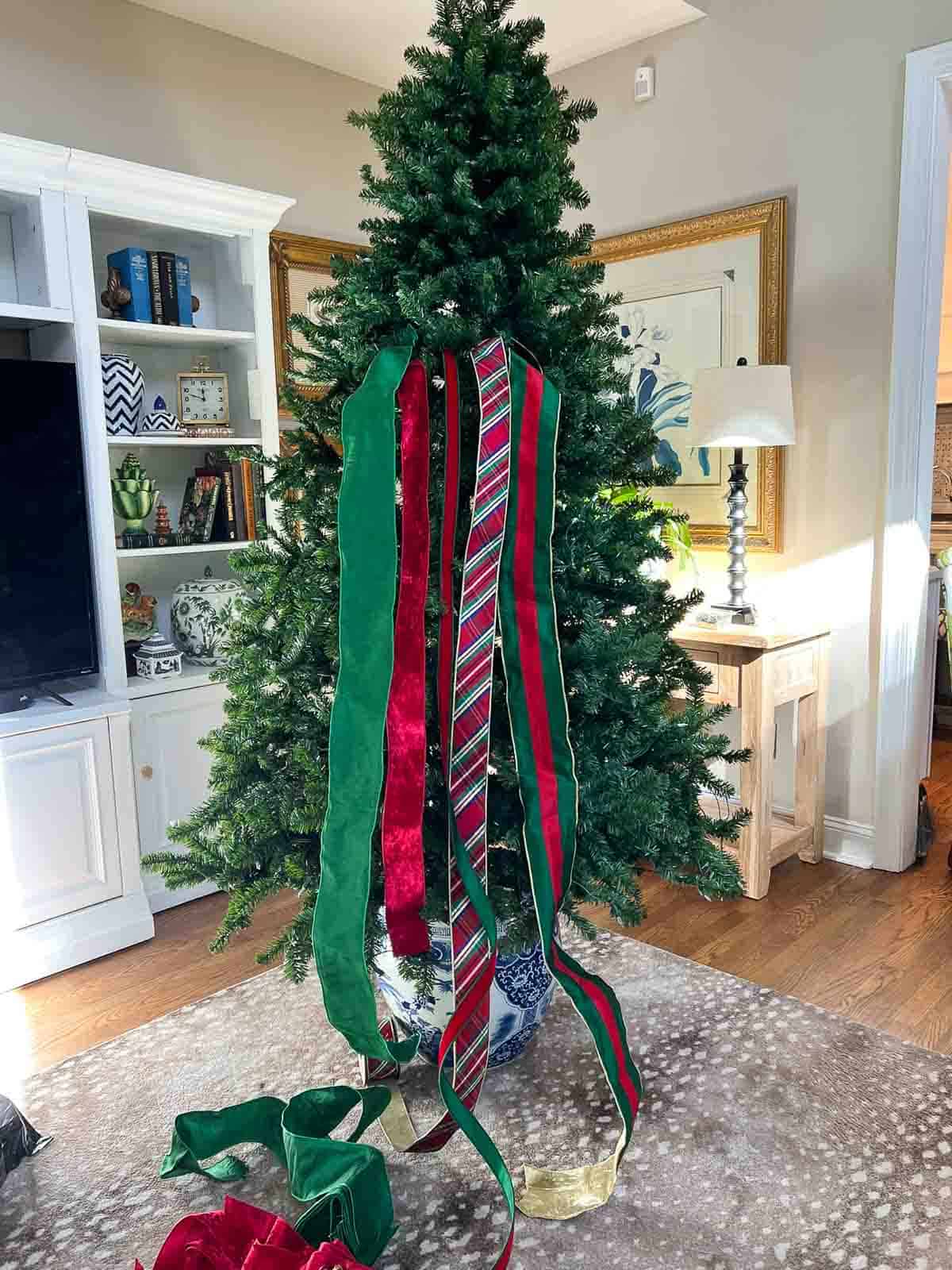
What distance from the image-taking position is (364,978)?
3.07 feet

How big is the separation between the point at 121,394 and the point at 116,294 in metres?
0.29

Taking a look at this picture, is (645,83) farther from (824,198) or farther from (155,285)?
(155,285)

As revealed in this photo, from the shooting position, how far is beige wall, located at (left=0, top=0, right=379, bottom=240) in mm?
2820

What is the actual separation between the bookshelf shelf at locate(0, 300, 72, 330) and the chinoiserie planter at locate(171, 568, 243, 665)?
839 millimetres

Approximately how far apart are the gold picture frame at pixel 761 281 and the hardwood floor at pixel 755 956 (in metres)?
1.14

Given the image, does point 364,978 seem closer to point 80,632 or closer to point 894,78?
point 80,632

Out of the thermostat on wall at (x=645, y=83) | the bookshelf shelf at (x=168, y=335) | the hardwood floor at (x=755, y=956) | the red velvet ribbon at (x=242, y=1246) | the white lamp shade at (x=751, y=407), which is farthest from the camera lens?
the thermostat on wall at (x=645, y=83)

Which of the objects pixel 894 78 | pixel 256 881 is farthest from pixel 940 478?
pixel 256 881

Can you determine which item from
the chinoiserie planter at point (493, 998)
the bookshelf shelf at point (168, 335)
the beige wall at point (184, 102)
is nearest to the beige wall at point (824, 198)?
the beige wall at point (184, 102)

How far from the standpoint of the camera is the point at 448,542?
101 cm

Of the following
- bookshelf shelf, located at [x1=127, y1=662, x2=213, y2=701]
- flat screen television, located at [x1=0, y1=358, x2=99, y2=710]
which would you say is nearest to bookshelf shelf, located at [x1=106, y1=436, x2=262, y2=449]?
flat screen television, located at [x1=0, y1=358, x2=99, y2=710]

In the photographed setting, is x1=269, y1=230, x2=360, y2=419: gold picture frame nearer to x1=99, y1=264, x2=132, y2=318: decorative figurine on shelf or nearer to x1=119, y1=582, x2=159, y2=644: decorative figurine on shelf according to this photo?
x1=99, y1=264, x2=132, y2=318: decorative figurine on shelf

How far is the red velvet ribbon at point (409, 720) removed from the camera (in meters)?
0.97

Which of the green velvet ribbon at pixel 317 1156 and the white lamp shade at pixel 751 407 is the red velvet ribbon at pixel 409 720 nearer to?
the green velvet ribbon at pixel 317 1156
